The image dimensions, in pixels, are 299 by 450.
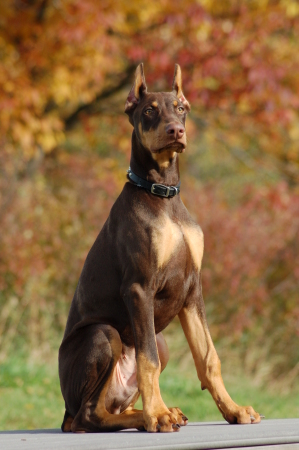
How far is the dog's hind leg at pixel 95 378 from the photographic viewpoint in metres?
3.29

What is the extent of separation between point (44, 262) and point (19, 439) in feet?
17.4

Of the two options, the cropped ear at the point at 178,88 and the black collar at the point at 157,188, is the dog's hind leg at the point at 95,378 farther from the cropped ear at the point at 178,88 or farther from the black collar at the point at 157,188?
the cropped ear at the point at 178,88

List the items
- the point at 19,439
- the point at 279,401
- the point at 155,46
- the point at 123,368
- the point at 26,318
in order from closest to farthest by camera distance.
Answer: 1. the point at 19,439
2. the point at 123,368
3. the point at 279,401
4. the point at 26,318
5. the point at 155,46

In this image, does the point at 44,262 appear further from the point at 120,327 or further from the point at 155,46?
the point at 120,327

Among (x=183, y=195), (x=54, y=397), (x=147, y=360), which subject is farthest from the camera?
(x=183, y=195)

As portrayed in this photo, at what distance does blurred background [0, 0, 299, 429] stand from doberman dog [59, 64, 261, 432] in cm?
413

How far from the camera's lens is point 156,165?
3414mm

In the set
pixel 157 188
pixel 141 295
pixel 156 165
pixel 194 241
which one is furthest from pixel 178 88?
pixel 141 295

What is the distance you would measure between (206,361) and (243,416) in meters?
0.33

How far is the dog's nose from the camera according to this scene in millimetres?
3133

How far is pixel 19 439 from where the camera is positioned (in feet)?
10.7

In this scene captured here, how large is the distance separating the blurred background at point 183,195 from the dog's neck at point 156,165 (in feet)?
14.7

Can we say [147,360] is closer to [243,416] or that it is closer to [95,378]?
[95,378]

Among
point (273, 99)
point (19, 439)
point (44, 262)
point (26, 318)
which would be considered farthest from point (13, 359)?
point (273, 99)
